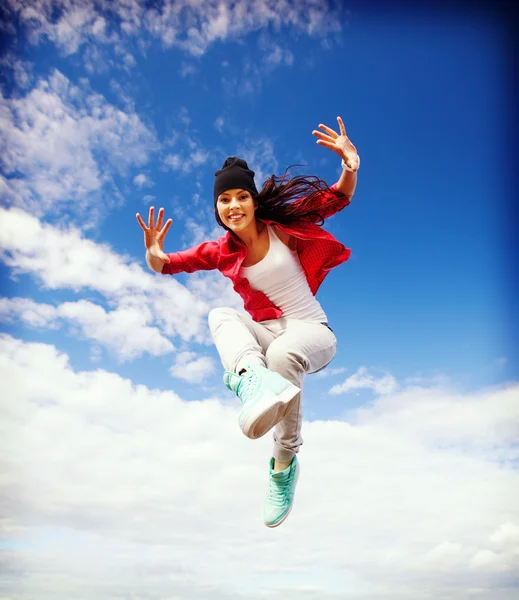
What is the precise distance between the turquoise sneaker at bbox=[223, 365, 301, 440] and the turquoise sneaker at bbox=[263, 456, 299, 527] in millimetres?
1033

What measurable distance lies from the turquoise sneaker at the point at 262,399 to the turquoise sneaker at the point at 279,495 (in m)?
1.03

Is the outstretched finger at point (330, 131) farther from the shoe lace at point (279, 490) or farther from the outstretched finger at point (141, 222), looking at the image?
the shoe lace at point (279, 490)

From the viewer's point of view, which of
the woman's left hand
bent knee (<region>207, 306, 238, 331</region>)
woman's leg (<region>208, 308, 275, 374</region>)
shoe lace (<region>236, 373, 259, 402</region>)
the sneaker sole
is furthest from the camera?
the woman's left hand

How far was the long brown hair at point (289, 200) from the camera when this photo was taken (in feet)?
12.5

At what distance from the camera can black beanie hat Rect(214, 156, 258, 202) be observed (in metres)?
3.70

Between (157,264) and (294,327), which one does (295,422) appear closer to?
(294,327)

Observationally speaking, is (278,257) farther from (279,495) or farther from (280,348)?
(279,495)

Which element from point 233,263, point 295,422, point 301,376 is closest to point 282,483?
point 295,422

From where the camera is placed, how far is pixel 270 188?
151 inches

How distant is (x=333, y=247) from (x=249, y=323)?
74cm

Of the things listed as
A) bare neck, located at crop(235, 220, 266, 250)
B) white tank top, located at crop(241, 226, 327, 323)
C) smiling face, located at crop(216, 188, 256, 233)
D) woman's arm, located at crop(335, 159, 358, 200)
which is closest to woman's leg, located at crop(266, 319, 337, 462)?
white tank top, located at crop(241, 226, 327, 323)

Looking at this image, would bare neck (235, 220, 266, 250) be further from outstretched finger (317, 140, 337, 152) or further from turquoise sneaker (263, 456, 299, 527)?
turquoise sneaker (263, 456, 299, 527)

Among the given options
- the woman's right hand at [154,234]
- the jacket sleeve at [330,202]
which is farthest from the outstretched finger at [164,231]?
the jacket sleeve at [330,202]

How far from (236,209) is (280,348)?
90 centimetres
